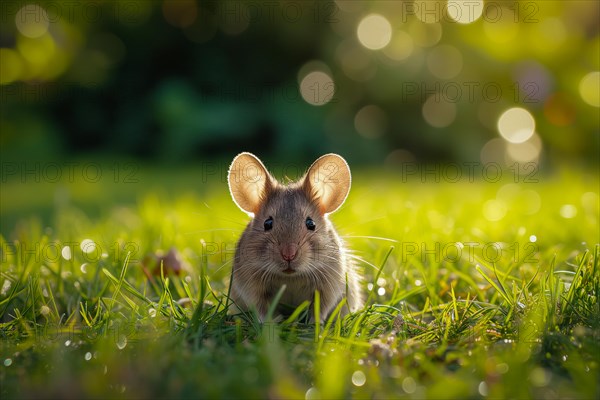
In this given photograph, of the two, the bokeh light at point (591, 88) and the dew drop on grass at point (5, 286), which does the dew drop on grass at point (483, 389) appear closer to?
the dew drop on grass at point (5, 286)

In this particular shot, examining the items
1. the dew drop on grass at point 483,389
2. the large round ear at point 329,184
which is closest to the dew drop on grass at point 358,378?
the dew drop on grass at point 483,389

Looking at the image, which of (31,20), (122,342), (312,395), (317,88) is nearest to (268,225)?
(122,342)

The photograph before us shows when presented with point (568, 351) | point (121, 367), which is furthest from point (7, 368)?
point (568, 351)

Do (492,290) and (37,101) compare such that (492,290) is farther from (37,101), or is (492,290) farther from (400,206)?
(37,101)

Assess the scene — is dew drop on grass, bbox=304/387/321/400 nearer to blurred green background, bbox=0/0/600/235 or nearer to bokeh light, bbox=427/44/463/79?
blurred green background, bbox=0/0/600/235

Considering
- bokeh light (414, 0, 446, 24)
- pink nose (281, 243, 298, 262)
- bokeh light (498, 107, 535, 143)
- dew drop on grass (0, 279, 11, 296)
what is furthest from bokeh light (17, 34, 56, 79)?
pink nose (281, 243, 298, 262)

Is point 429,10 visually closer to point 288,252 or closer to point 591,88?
point 591,88
